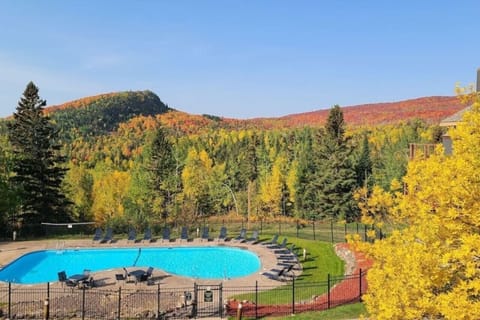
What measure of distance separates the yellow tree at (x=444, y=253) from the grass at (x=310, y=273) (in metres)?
11.0

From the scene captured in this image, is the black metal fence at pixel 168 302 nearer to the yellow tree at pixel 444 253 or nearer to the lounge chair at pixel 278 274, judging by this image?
the lounge chair at pixel 278 274

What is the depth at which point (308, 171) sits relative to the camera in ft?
185

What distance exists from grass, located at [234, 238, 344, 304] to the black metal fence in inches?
1.7

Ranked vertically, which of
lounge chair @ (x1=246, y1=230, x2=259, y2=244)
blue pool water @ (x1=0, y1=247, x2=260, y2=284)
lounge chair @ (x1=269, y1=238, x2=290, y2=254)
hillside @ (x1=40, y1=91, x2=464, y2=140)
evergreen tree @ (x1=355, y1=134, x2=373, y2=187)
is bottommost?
blue pool water @ (x1=0, y1=247, x2=260, y2=284)

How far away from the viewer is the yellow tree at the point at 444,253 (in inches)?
259

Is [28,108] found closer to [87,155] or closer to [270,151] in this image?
[270,151]

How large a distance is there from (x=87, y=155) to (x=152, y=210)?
57.6m

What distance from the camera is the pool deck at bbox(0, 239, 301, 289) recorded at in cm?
2080

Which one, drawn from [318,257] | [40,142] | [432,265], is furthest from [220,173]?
[432,265]

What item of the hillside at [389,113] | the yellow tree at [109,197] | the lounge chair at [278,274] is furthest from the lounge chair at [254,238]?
the hillside at [389,113]

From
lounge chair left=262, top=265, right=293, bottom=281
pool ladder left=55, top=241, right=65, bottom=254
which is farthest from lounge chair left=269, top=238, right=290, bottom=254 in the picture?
pool ladder left=55, top=241, right=65, bottom=254

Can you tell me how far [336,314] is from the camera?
15.0 m

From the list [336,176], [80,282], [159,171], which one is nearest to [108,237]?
[80,282]

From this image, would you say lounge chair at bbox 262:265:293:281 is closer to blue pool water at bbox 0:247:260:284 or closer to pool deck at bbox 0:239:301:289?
pool deck at bbox 0:239:301:289
